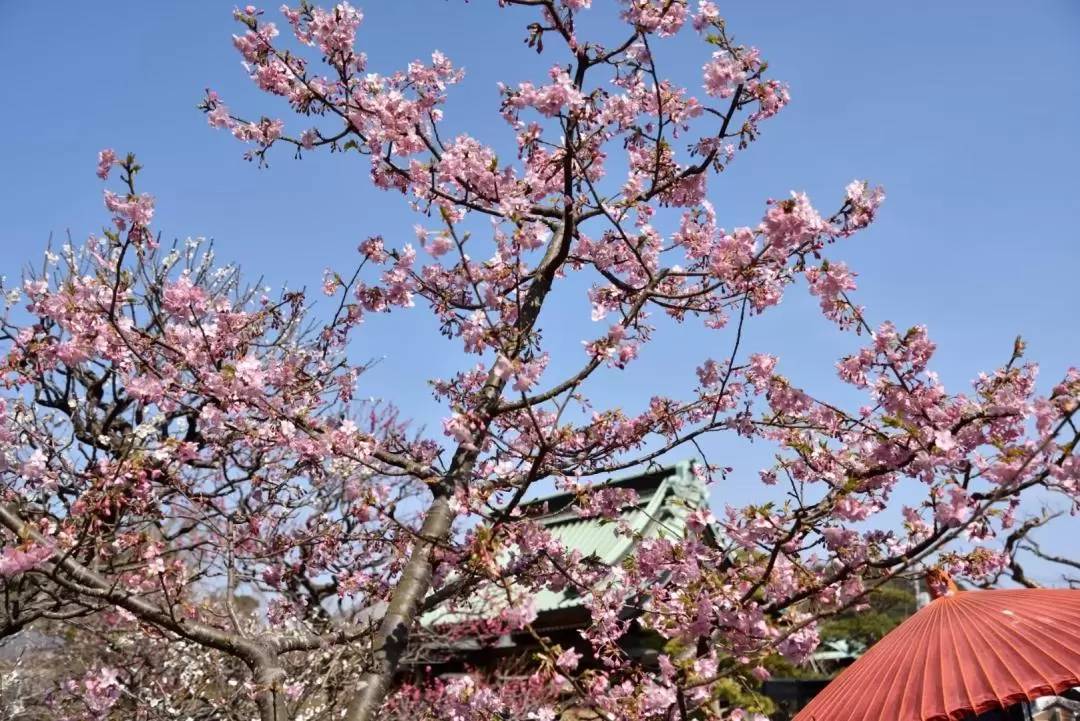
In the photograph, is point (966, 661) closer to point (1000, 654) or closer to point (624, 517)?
point (1000, 654)

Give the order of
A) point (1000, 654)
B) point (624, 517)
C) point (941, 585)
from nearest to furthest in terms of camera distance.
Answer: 1. point (1000, 654)
2. point (941, 585)
3. point (624, 517)

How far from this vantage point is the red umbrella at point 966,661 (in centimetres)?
305

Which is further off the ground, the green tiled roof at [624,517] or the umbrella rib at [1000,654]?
the green tiled roof at [624,517]

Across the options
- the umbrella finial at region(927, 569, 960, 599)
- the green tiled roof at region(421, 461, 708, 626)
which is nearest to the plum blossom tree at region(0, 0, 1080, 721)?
the umbrella finial at region(927, 569, 960, 599)

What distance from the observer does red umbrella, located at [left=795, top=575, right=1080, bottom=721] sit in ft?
10.0

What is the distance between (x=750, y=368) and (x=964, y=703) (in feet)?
8.94

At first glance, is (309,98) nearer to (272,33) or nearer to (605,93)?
(272,33)

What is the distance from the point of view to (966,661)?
3.28m

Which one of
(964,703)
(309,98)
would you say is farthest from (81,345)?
(964,703)

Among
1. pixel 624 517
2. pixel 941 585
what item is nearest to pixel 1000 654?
pixel 941 585

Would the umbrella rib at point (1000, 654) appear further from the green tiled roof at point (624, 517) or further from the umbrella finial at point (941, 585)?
the green tiled roof at point (624, 517)

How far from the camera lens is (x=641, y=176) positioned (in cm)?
492

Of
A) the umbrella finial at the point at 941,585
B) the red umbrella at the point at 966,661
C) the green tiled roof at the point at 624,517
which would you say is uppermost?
the green tiled roof at the point at 624,517

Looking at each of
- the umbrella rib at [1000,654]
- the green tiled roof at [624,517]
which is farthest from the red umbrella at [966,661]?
the green tiled roof at [624,517]
